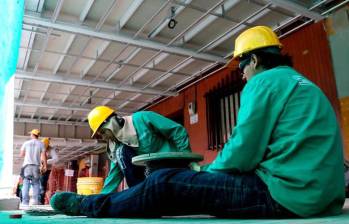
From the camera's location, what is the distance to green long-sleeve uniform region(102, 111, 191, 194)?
127 inches

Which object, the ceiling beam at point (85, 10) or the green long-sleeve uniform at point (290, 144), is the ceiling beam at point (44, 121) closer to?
the ceiling beam at point (85, 10)

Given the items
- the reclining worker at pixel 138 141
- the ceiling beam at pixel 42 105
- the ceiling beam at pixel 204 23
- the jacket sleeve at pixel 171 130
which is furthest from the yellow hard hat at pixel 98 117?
the ceiling beam at pixel 42 105

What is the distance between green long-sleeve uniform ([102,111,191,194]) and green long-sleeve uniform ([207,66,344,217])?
5.54ft

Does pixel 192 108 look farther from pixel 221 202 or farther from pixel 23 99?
pixel 221 202

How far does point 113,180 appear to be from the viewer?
11.0ft

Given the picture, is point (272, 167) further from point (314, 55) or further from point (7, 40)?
point (314, 55)

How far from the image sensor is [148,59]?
23.2ft

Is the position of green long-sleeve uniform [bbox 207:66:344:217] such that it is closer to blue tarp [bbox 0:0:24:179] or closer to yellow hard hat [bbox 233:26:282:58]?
yellow hard hat [bbox 233:26:282:58]

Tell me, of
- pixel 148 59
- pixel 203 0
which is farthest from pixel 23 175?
pixel 203 0

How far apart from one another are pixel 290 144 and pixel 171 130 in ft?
6.05

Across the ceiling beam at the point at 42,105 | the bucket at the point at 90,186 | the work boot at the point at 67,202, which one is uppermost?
the ceiling beam at the point at 42,105

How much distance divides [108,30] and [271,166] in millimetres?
4856

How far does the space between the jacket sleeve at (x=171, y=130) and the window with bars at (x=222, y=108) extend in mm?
3610

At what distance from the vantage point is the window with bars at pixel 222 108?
22.2 feet
